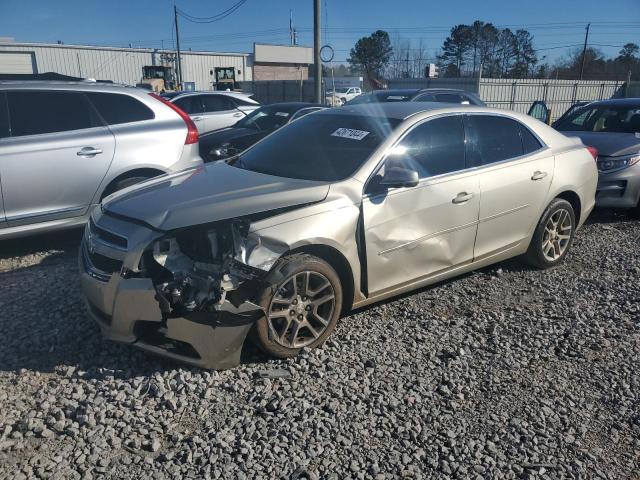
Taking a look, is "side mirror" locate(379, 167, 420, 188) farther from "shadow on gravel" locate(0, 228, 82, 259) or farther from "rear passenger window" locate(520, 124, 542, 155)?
"shadow on gravel" locate(0, 228, 82, 259)

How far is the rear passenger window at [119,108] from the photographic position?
5.97 m

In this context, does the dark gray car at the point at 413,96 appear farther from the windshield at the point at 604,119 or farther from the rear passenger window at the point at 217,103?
the rear passenger window at the point at 217,103

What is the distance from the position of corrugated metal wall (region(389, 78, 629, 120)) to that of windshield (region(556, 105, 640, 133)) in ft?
41.0

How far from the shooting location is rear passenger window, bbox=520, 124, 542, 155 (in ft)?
16.9

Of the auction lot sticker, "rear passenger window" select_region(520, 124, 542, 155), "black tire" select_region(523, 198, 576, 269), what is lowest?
"black tire" select_region(523, 198, 576, 269)

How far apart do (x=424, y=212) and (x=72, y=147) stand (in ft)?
11.9

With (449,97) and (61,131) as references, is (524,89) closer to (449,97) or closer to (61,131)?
(449,97)

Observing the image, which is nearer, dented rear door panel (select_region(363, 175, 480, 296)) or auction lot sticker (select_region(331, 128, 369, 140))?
dented rear door panel (select_region(363, 175, 480, 296))

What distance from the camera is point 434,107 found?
15.4 ft

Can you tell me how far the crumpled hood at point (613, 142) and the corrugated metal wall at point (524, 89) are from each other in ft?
44.2

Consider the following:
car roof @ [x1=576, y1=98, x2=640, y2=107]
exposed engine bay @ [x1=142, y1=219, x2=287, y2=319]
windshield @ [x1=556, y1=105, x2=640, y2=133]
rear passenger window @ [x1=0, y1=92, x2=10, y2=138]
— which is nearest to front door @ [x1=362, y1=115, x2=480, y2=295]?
exposed engine bay @ [x1=142, y1=219, x2=287, y2=319]

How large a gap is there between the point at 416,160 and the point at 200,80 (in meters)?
56.4

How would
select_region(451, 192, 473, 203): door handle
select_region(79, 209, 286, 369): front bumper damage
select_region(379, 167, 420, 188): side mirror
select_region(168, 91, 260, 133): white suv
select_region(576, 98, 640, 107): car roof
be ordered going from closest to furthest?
select_region(79, 209, 286, 369): front bumper damage, select_region(379, 167, 420, 188): side mirror, select_region(451, 192, 473, 203): door handle, select_region(576, 98, 640, 107): car roof, select_region(168, 91, 260, 133): white suv

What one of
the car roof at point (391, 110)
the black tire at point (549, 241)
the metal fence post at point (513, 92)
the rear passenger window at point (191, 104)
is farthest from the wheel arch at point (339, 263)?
the metal fence post at point (513, 92)
